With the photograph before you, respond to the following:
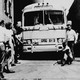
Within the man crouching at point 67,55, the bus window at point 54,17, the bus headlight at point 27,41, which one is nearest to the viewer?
the man crouching at point 67,55

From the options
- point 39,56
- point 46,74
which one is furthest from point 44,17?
point 46,74

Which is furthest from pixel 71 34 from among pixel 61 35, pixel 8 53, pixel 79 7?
pixel 79 7

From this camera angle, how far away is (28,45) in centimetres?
1584

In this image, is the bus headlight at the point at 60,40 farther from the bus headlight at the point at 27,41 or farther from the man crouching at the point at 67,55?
the man crouching at the point at 67,55

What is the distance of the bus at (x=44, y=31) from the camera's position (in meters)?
15.7

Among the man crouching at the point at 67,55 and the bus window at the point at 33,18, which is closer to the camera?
the man crouching at the point at 67,55

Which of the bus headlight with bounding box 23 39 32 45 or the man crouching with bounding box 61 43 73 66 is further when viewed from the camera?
the bus headlight with bounding box 23 39 32 45

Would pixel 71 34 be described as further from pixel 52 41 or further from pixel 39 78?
pixel 39 78

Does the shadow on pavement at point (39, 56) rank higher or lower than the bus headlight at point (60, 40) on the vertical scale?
lower

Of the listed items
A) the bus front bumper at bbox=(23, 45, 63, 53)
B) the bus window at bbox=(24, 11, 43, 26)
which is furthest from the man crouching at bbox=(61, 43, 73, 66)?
the bus window at bbox=(24, 11, 43, 26)

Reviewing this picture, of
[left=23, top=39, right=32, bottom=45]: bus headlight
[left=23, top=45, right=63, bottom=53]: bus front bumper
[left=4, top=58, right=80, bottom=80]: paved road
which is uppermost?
[left=23, top=39, right=32, bottom=45]: bus headlight

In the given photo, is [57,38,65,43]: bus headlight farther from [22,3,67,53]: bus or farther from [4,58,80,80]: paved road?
[4,58,80,80]: paved road

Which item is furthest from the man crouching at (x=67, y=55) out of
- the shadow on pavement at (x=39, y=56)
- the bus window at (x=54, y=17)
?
the shadow on pavement at (x=39, y=56)

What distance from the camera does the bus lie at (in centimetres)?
1573
